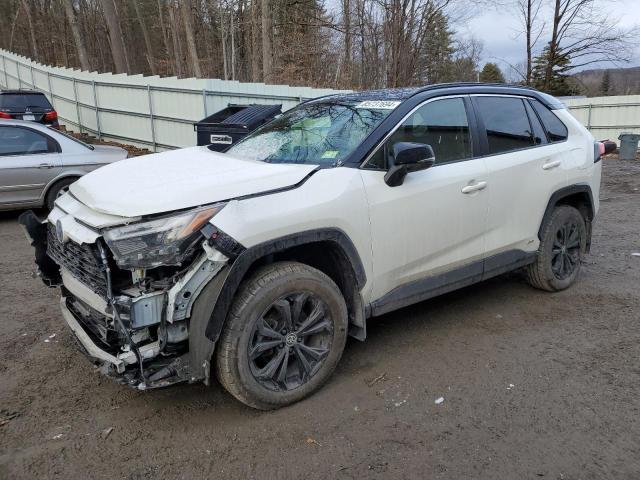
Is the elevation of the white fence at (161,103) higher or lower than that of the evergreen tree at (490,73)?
lower

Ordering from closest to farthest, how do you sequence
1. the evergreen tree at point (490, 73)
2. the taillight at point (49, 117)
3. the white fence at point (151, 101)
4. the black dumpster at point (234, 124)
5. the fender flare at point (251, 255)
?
the fender flare at point (251, 255), the black dumpster at point (234, 124), the white fence at point (151, 101), the taillight at point (49, 117), the evergreen tree at point (490, 73)

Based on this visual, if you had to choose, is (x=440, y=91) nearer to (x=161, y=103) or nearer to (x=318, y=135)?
(x=318, y=135)

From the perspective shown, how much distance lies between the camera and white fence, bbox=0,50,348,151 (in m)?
12.5

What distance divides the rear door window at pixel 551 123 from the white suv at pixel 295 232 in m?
0.12

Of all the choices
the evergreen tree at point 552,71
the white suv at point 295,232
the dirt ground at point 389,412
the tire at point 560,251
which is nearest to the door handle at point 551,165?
the white suv at point 295,232

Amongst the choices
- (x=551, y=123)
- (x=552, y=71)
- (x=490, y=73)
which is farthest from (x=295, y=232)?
(x=490, y=73)

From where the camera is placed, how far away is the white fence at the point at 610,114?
18.1 m

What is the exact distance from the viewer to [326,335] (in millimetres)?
3176

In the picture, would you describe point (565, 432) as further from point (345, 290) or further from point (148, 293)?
point (148, 293)

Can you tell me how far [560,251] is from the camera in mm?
4789

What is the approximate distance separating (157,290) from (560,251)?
12.2 feet

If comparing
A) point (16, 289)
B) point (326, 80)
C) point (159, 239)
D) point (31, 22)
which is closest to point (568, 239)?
point (159, 239)

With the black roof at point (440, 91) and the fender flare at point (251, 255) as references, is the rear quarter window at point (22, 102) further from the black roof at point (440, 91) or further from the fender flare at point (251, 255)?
the fender flare at point (251, 255)

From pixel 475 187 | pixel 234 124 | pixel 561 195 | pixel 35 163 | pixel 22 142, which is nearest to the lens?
pixel 475 187
